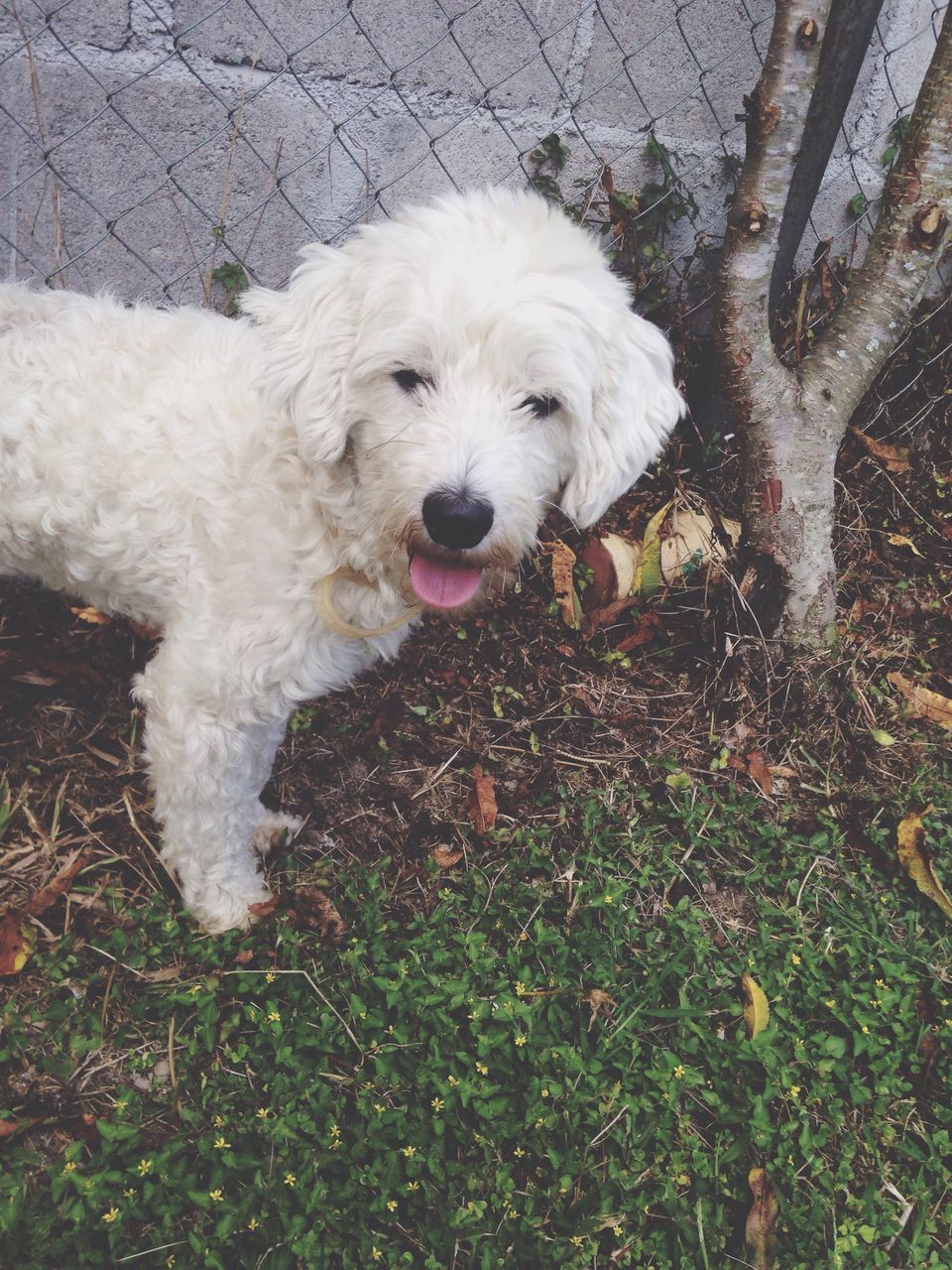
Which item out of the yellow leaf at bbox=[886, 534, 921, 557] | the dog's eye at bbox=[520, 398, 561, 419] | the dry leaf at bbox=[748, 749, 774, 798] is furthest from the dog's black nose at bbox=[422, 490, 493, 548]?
the yellow leaf at bbox=[886, 534, 921, 557]

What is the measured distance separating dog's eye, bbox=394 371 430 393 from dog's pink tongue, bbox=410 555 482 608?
1.23 ft

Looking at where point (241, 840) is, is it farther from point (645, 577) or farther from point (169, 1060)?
point (645, 577)

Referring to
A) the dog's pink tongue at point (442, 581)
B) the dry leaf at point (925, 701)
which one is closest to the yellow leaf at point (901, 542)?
the dry leaf at point (925, 701)

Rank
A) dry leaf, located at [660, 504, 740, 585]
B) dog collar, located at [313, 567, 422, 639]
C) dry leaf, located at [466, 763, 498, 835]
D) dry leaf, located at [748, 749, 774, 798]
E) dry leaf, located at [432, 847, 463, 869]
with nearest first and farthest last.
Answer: dog collar, located at [313, 567, 422, 639] → dry leaf, located at [432, 847, 463, 869] → dry leaf, located at [466, 763, 498, 835] → dry leaf, located at [748, 749, 774, 798] → dry leaf, located at [660, 504, 740, 585]

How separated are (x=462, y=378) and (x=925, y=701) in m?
2.27

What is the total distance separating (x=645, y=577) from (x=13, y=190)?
257cm

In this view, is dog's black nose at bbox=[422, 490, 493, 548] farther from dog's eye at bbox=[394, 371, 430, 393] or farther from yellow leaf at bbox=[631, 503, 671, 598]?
yellow leaf at bbox=[631, 503, 671, 598]

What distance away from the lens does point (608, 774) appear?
2834 mm

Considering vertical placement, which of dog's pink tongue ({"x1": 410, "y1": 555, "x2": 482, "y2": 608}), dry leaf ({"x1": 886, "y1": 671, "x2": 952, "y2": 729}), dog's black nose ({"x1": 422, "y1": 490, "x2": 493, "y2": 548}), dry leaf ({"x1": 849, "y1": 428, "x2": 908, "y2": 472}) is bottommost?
dry leaf ({"x1": 886, "y1": 671, "x2": 952, "y2": 729})

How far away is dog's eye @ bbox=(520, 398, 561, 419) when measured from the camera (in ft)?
6.10

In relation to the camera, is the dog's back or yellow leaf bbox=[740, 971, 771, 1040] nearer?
the dog's back

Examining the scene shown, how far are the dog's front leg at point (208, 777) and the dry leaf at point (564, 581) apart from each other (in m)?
1.30

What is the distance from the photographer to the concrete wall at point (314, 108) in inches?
112

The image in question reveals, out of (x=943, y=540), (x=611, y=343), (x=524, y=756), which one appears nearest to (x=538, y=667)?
(x=524, y=756)
